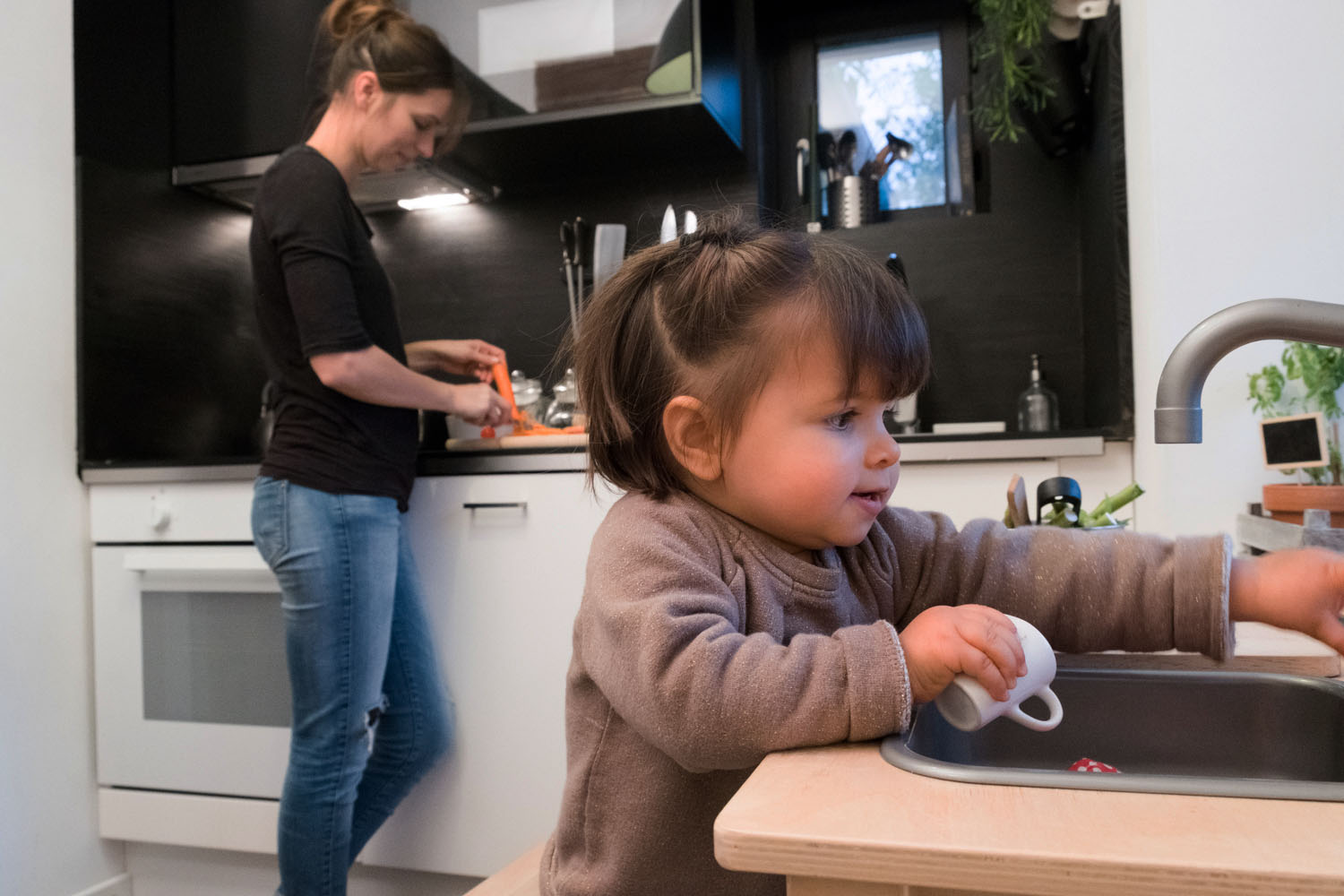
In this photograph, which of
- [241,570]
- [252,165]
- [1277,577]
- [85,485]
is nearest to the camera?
[1277,577]

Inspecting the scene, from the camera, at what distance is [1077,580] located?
2.38ft

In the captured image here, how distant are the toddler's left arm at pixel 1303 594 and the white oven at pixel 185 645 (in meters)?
1.75

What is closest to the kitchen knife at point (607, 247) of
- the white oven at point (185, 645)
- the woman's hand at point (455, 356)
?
the woman's hand at point (455, 356)

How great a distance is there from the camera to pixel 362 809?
5.94 feet

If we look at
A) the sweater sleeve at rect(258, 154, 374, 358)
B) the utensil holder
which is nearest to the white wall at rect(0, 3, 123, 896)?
the sweater sleeve at rect(258, 154, 374, 358)

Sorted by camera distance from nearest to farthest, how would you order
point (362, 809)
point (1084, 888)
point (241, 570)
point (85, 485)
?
1. point (1084, 888)
2. point (362, 809)
3. point (241, 570)
4. point (85, 485)

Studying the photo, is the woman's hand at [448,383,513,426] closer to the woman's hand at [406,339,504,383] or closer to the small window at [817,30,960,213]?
the woman's hand at [406,339,504,383]

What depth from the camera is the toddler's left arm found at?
24.5 inches

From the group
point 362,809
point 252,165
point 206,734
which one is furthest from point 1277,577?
point 252,165

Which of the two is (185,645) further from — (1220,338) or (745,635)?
(1220,338)

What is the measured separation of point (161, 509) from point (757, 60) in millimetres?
1656

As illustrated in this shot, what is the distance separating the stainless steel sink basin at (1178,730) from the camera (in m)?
0.67

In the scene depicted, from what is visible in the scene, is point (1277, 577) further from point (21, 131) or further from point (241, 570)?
point (21, 131)

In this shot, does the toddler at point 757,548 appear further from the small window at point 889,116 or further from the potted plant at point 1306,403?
the small window at point 889,116
